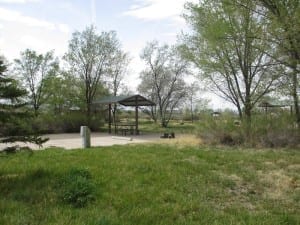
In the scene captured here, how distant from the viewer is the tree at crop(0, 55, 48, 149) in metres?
6.67

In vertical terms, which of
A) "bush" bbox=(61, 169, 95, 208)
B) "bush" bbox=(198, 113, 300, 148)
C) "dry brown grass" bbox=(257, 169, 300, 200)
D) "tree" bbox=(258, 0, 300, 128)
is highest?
"tree" bbox=(258, 0, 300, 128)

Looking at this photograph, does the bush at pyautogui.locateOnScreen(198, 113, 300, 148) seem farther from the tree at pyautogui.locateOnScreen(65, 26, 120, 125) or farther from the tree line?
the tree at pyautogui.locateOnScreen(65, 26, 120, 125)

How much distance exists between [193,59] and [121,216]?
15.2 meters

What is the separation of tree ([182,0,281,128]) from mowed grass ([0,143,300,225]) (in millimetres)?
6441

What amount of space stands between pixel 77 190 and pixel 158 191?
134cm

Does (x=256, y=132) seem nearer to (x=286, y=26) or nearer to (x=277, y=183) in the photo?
(x=286, y=26)

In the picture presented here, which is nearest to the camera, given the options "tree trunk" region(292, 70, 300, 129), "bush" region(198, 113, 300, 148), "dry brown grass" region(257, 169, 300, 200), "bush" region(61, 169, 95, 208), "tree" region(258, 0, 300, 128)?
"bush" region(61, 169, 95, 208)

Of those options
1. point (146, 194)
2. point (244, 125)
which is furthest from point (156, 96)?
point (146, 194)

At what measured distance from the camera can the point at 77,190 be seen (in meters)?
5.61

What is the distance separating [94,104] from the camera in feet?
105

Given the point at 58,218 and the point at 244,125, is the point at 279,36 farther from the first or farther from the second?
the point at 58,218

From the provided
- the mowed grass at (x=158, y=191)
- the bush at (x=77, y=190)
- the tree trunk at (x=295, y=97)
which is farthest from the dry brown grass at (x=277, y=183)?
the tree trunk at (x=295, y=97)

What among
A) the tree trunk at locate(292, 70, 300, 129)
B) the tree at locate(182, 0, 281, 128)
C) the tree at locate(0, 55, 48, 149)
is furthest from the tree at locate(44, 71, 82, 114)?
the tree at locate(0, 55, 48, 149)

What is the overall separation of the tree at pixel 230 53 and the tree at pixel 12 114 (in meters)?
9.34
